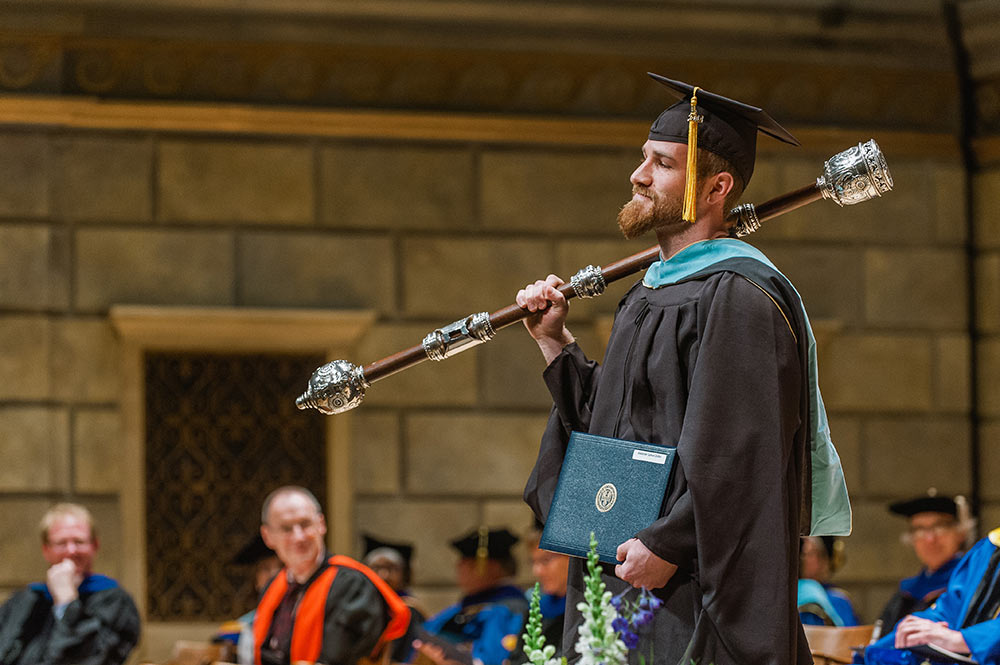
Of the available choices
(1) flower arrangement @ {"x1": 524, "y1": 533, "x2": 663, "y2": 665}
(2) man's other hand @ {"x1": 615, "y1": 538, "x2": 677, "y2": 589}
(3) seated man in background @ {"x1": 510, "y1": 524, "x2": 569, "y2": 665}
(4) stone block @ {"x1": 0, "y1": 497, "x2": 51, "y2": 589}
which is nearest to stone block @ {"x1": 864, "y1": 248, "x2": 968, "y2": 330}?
(3) seated man in background @ {"x1": 510, "y1": 524, "x2": 569, "y2": 665}

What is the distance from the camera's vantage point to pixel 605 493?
3.22 meters

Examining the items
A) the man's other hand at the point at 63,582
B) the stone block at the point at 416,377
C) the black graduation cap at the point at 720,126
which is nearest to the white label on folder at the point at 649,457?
the black graduation cap at the point at 720,126

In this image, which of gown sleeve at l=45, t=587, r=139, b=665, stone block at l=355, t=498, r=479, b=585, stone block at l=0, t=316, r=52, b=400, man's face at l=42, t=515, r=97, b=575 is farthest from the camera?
stone block at l=355, t=498, r=479, b=585

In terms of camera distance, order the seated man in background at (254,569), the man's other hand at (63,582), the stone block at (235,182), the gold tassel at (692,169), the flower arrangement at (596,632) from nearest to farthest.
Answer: the flower arrangement at (596,632)
the gold tassel at (692,169)
the man's other hand at (63,582)
the seated man in background at (254,569)
the stone block at (235,182)

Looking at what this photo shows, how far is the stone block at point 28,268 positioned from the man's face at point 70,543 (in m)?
1.71

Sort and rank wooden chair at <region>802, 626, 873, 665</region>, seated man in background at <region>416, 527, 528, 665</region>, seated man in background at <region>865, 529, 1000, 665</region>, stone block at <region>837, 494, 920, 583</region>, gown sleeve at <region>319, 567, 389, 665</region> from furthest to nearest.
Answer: stone block at <region>837, 494, 920, 583</region> < seated man in background at <region>416, 527, 528, 665</region> < gown sleeve at <region>319, 567, 389, 665</region> < wooden chair at <region>802, 626, 873, 665</region> < seated man in background at <region>865, 529, 1000, 665</region>

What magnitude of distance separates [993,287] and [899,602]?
2831 mm

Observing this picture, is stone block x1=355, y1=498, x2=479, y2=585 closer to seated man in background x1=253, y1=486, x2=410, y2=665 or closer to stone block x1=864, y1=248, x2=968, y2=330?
seated man in background x1=253, y1=486, x2=410, y2=665

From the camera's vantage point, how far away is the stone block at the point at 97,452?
848 cm

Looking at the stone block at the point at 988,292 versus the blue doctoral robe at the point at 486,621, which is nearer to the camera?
the blue doctoral robe at the point at 486,621

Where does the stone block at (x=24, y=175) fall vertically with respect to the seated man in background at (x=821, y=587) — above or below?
above

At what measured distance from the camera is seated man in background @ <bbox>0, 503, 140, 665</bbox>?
6820 mm

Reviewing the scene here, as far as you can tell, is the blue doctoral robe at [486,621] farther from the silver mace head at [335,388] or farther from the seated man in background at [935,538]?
the silver mace head at [335,388]

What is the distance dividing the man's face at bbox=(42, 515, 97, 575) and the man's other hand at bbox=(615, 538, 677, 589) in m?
4.72
